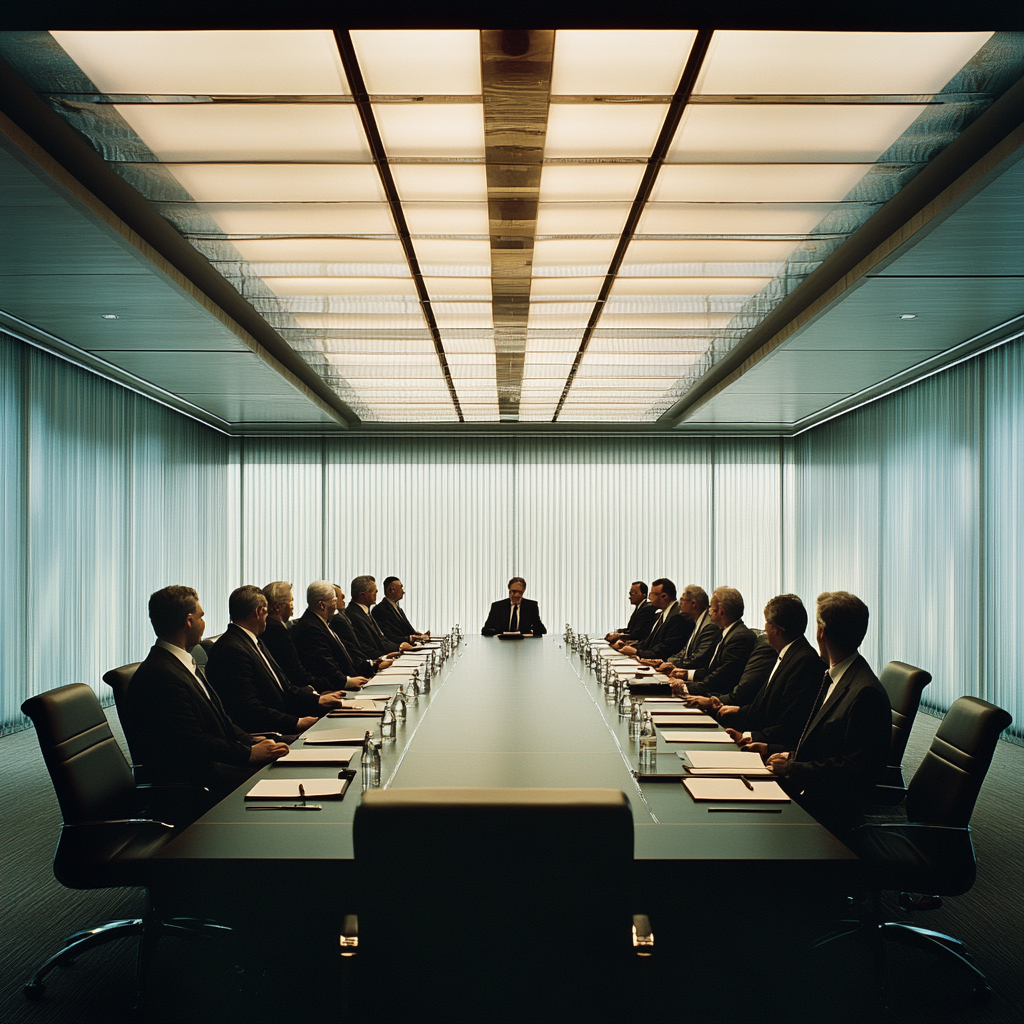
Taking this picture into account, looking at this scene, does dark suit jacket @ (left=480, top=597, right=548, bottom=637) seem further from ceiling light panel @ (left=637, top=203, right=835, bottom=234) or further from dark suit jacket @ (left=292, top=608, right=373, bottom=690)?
ceiling light panel @ (left=637, top=203, right=835, bottom=234)

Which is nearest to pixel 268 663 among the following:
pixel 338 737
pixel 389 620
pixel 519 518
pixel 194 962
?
pixel 338 737

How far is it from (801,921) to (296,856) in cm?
138

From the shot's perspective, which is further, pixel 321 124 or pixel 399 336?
pixel 399 336

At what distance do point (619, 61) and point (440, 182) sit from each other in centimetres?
137

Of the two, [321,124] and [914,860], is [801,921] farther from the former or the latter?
[321,124]

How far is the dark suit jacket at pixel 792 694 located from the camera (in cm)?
416

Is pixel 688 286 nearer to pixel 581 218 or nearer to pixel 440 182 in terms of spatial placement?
pixel 581 218

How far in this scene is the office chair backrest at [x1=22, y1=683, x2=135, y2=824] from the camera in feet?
9.56

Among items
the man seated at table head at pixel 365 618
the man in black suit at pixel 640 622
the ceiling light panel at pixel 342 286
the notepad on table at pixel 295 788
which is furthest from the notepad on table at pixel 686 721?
the man in black suit at pixel 640 622

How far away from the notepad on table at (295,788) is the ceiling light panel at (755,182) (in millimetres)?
3304

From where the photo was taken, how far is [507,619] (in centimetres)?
938

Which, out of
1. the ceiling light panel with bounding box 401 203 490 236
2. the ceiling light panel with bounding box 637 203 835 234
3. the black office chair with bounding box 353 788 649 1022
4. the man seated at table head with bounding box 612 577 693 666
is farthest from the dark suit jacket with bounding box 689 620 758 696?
the black office chair with bounding box 353 788 649 1022

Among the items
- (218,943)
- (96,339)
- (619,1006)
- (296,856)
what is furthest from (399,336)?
(619,1006)

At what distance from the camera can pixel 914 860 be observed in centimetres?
296
